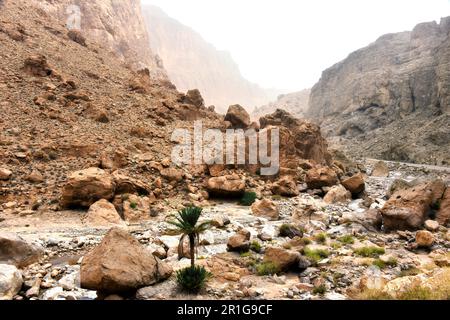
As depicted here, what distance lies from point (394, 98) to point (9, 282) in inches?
4037

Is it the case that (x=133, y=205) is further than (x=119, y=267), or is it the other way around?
(x=133, y=205)

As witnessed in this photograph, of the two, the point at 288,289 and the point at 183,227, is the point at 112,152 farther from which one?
the point at 288,289

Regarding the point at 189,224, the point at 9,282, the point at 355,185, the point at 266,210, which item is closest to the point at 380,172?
the point at 355,185

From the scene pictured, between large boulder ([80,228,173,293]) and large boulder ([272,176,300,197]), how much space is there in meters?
19.3

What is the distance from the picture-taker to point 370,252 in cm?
1631

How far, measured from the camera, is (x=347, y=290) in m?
12.4

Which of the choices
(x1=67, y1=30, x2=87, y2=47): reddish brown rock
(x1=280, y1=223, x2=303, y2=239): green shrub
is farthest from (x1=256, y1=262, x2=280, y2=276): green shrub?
(x1=67, y1=30, x2=87, y2=47): reddish brown rock

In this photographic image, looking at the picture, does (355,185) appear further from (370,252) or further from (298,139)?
(370,252)

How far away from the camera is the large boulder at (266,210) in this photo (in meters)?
25.1

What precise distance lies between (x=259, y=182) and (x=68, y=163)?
1651cm

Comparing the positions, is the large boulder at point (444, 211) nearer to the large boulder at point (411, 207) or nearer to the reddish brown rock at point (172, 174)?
the large boulder at point (411, 207)

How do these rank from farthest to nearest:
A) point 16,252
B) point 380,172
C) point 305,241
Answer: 1. point 380,172
2. point 305,241
3. point 16,252

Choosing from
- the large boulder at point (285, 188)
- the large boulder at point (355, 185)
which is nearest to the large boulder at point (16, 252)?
the large boulder at point (285, 188)
